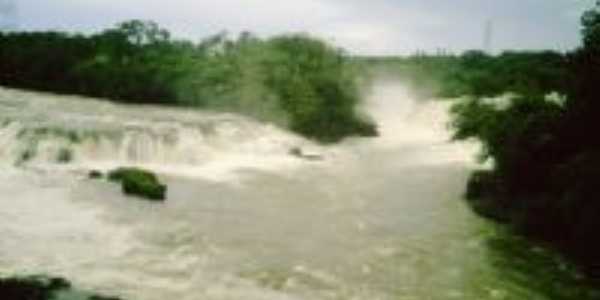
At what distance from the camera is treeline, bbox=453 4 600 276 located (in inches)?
780

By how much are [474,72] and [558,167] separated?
1885 inches

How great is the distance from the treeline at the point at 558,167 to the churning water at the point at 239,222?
928 millimetres

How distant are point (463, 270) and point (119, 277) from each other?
Answer: 7.55 m

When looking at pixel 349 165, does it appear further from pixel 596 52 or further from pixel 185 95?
pixel 185 95

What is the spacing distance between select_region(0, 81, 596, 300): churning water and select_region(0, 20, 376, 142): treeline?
9825 millimetres

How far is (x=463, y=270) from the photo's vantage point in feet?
60.8

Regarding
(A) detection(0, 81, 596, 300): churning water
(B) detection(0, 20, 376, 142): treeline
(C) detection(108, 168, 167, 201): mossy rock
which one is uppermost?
(B) detection(0, 20, 376, 142): treeline

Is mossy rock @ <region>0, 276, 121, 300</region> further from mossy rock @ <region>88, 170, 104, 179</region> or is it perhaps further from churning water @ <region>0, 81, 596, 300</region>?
mossy rock @ <region>88, 170, 104, 179</region>

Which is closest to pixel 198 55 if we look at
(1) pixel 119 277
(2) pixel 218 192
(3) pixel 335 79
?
(3) pixel 335 79

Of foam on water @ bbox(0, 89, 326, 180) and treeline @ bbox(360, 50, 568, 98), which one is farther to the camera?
treeline @ bbox(360, 50, 568, 98)

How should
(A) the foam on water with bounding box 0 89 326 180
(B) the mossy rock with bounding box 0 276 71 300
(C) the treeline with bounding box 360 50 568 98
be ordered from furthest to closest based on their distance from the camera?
(C) the treeline with bounding box 360 50 568 98 < (A) the foam on water with bounding box 0 89 326 180 < (B) the mossy rock with bounding box 0 276 71 300

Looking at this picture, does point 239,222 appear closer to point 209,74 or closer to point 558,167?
point 558,167

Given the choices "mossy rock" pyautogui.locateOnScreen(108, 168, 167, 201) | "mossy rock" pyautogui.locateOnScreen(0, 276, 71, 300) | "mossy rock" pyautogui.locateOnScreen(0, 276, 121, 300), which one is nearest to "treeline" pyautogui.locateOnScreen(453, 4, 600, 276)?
"mossy rock" pyautogui.locateOnScreen(108, 168, 167, 201)

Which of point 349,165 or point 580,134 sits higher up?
point 580,134
